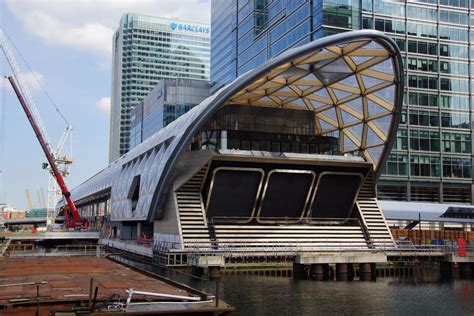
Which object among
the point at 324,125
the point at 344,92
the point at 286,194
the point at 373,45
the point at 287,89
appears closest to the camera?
the point at 373,45

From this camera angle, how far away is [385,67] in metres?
45.1

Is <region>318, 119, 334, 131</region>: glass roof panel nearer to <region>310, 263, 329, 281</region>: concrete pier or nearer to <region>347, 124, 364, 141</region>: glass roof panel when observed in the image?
<region>347, 124, 364, 141</region>: glass roof panel

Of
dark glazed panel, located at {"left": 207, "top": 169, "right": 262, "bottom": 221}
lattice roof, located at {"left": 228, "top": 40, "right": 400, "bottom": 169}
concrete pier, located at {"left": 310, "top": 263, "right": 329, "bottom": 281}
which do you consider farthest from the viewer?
dark glazed panel, located at {"left": 207, "top": 169, "right": 262, "bottom": 221}

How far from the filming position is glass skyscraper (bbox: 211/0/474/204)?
8569 cm

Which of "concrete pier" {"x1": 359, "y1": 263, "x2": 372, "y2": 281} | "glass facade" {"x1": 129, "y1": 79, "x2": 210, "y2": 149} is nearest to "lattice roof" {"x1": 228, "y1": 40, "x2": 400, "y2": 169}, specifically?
"concrete pier" {"x1": 359, "y1": 263, "x2": 372, "y2": 281}

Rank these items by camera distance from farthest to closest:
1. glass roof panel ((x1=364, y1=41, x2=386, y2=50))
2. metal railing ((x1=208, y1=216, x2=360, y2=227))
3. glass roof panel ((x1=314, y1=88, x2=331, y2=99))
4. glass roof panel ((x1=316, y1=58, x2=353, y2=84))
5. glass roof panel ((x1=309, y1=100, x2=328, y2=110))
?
glass roof panel ((x1=309, y1=100, x2=328, y2=110))
glass roof panel ((x1=314, y1=88, x2=331, y2=99))
metal railing ((x1=208, y1=216, x2=360, y2=227))
glass roof panel ((x1=316, y1=58, x2=353, y2=84))
glass roof panel ((x1=364, y1=41, x2=386, y2=50))

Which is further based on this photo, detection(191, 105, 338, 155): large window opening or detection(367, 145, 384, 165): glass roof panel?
detection(367, 145, 384, 165): glass roof panel

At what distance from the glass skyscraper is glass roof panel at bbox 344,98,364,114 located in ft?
107

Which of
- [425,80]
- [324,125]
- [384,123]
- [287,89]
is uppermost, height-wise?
[425,80]

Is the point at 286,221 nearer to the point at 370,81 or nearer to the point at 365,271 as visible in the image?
the point at 365,271

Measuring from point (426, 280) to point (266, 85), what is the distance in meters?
21.7

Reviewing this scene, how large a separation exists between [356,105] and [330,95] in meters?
2.71

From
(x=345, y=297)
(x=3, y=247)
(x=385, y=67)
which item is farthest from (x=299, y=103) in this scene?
(x=3, y=247)

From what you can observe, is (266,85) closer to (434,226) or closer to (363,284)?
(363,284)
